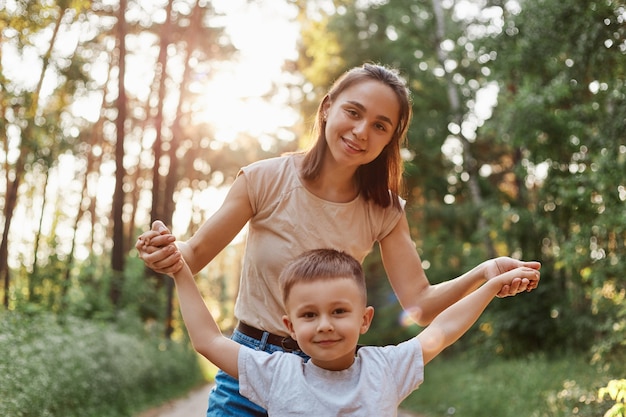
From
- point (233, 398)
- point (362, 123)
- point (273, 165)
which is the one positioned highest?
point (362, 123)

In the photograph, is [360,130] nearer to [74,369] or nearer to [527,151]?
[74,369]

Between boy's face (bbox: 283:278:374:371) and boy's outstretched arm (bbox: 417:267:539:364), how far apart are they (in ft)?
0.85

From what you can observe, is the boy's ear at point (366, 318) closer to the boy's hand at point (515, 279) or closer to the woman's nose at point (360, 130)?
the boy's hand at point (515, 279)

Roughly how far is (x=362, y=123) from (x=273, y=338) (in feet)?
2.83

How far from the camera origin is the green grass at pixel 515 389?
821 centimetres

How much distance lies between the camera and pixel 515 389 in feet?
36.4

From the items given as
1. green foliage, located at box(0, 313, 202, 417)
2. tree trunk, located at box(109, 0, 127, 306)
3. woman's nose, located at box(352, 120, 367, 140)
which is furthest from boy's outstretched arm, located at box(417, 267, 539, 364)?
tree trunk, located at box(109, 0, 127, 306)

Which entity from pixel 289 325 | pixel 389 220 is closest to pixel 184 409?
pixel 389 220

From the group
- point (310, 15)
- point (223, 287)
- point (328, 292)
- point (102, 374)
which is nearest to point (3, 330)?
point (102, 374)

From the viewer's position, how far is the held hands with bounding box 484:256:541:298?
2.59 metres

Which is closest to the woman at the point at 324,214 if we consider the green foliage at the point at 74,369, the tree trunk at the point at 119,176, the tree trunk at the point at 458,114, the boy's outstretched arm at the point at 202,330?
the boy's outstretched arm at the point at 202,330

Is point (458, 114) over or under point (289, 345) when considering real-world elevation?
over

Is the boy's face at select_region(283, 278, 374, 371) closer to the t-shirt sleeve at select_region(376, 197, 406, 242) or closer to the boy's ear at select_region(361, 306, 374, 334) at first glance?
the boy's ear at select_region(361, 306, 374, 334)

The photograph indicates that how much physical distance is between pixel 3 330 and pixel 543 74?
366 inches
